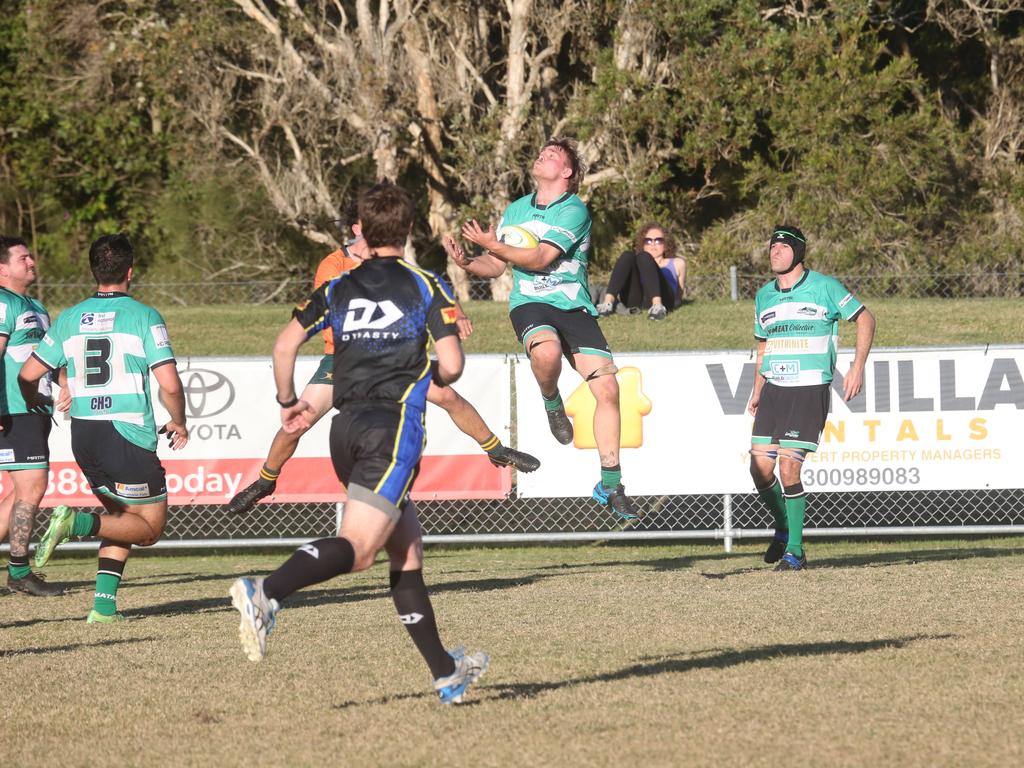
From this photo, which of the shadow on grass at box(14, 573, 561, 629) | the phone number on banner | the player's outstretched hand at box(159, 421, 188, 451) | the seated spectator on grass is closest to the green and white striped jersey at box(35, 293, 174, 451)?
the player's outstretched hand at box(159, 421, 188, 451)

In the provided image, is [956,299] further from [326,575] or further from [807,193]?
[326,575]

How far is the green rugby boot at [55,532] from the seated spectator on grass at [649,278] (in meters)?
8.92

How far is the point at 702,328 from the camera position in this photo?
15695 millimetres

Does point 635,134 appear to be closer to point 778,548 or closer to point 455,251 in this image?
point 778,548

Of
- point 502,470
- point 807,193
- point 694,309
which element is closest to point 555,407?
point 502,470

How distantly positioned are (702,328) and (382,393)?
35.6ft

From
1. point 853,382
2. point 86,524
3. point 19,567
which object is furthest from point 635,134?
point 86,524

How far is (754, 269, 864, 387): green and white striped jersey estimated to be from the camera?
380 inches

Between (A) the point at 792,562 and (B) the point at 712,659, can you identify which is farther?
(A) the point at 792,562

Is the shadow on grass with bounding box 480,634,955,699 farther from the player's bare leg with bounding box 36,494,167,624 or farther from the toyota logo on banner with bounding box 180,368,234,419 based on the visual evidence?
the toyota logo on banner with bounding box 180,368,234,419

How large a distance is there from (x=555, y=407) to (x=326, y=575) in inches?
147

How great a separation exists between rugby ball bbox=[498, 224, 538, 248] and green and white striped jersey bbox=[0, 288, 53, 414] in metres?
3.29

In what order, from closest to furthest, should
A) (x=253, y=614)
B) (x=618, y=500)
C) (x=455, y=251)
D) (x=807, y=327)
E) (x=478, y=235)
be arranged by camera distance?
(x=253, y=614) → (x=478, y=235) → (x=455, y=251) → (x=618, y=500) → (x=807, y=327)

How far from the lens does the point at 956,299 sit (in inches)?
682
